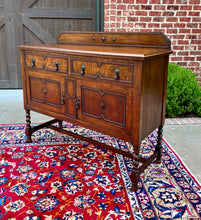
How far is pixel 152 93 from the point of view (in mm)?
2117

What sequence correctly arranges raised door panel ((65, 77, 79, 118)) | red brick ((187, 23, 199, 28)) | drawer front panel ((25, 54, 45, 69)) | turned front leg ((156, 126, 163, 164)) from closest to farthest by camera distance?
raised door panel ((65, 77, 79, 118)), turned front leg ((156, 126, 163, 164)), drawer front panel ((25, 54, 45, 69)), red brick ((187, 23, 199, 28))

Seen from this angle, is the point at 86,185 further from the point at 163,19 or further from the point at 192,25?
the point at 192,25

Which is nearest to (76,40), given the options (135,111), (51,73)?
(51,73)

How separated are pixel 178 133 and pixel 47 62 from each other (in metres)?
1.98

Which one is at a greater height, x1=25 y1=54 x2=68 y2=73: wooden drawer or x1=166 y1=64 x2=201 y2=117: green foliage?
x1=25 y1=54 x2=68 y2=73: wooden drawer

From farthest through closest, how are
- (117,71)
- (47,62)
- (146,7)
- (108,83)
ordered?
(146,7) → (47,62) → (108,83) → (117,71)

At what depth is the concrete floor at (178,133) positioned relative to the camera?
8.77ft

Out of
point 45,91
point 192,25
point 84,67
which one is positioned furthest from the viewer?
point 192,25

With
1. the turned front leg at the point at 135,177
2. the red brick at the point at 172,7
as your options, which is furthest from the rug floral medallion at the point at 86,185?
the red brick at the point at 172,7

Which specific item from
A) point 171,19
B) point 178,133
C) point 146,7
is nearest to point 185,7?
point 171,19

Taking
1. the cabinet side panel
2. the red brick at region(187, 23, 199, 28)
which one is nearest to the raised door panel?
the cabinet side panel

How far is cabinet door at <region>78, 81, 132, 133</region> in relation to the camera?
79.7 inches

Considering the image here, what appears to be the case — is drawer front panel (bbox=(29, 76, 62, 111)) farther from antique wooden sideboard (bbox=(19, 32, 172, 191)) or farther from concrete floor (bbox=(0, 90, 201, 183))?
concrete floor (bbox=(0, 90, 201, 183))

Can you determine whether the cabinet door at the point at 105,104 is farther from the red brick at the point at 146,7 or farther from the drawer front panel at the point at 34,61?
the red brick at the point at 146,7
